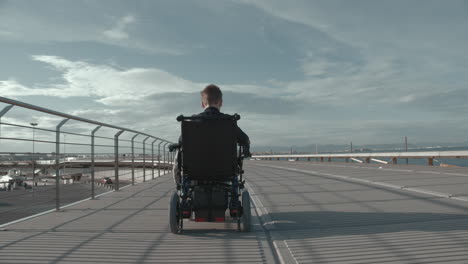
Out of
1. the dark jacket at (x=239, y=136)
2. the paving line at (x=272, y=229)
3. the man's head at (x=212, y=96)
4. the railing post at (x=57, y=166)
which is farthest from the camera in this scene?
the railing post at (x=57, y=166)

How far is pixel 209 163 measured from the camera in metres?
3.54

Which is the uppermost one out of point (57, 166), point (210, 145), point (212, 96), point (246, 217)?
point (212, 96)

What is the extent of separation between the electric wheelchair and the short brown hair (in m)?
0.32

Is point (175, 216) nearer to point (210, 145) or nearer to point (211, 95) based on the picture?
point (210, 145)

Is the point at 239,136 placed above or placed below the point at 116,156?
above

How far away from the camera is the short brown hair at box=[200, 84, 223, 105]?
12.3 feet

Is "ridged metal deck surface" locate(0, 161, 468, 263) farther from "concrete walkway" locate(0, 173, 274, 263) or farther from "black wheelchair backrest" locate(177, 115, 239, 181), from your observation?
"black wheelchair backrest" locate(177, 115, 239, 181)

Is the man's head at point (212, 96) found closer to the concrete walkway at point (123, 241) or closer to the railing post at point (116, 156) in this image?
the concrete walkway at point (123, 241)

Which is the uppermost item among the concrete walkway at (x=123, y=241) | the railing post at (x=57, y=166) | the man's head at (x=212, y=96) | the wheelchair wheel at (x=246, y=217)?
the man's head at (x=212, y=96)

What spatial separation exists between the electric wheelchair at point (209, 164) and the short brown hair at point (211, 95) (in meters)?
0.32

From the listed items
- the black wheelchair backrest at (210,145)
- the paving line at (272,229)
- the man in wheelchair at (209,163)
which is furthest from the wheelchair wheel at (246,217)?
the black wheelchair backrest at (210,145)

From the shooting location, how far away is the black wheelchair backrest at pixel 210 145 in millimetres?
3494

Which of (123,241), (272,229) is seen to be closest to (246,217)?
(272,229)

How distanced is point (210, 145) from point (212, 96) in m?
0.53
